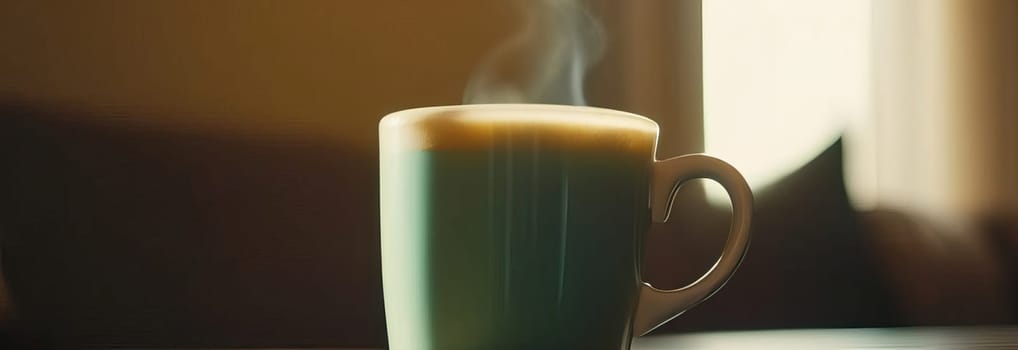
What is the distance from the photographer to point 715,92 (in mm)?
742

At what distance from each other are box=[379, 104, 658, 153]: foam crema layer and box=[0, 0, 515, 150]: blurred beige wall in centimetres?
32

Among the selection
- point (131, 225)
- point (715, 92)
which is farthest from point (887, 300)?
point (131, 225)

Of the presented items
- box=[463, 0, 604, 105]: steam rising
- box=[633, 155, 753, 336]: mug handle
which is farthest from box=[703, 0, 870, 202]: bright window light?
box=[633, 155, 753, 336]: mug handle

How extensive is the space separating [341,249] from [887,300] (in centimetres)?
50

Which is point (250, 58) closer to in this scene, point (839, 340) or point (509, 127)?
point (509, 127)

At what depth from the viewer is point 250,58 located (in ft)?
2.26

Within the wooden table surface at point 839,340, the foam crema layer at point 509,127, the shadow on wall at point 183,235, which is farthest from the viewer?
the shadow on wall at point 183,235

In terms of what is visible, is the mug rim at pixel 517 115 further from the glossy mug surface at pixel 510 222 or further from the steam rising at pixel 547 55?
the steam rising at pixel 547 55

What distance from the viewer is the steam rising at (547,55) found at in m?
0.71

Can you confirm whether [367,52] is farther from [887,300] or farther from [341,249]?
[887,300]

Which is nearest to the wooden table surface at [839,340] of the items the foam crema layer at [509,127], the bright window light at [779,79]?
the bright window light at [779,79]

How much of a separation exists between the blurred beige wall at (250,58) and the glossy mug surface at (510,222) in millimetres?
317

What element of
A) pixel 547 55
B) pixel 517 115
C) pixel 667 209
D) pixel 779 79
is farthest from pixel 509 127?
pixel 779 79

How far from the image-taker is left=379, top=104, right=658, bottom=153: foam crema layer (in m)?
0.37
